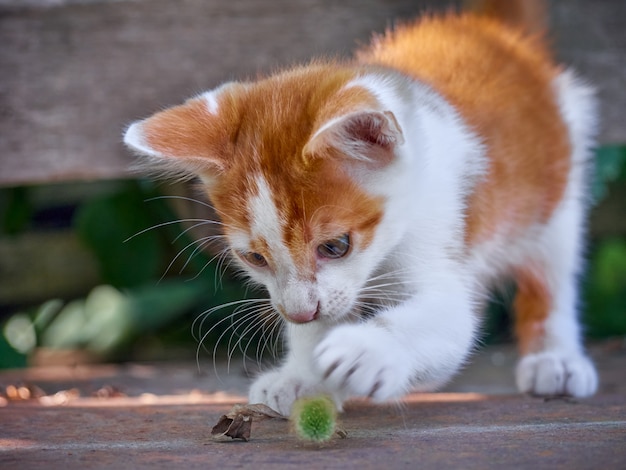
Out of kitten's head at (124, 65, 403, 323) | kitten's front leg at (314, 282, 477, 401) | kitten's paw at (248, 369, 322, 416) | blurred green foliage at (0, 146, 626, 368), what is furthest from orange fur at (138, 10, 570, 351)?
blurred green foliage at (0, 146, 626, 368)

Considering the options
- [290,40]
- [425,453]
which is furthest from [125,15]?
[425,453]

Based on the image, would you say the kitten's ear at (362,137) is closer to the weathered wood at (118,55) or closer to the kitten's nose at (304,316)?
the kitten's nose at (304,316)

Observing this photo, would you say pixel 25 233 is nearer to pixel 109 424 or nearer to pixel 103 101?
pixel 103 101

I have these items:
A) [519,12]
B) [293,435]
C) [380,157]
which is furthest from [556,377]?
[519,12]

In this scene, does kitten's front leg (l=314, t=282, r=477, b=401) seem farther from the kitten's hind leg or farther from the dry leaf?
the kitten's hind leg

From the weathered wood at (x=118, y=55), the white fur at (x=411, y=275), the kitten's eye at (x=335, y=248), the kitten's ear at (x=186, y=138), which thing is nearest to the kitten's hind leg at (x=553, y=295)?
→ the white fur at (x=411, y=275)

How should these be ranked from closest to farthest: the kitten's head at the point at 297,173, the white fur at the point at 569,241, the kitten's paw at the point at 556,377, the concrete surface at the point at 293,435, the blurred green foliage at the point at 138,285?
the concrete surface at the point at 293,435
the kitten's head at the point at 297,173
the kitten's paw at the point at 556,377
the white fur at the point at 569,241
the blurred green foliage at the point at 138,285

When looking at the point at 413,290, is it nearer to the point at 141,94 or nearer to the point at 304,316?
the point at 304,316
